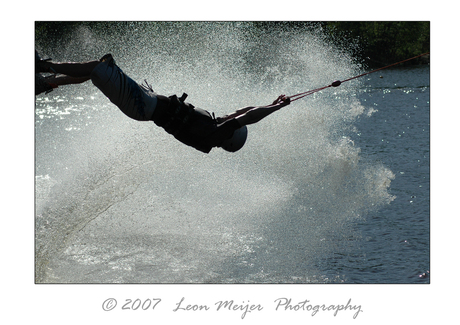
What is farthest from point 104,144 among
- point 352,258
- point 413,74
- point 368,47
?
point 413,74

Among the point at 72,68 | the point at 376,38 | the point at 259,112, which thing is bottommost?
the point at 72,68

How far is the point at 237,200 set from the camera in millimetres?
10328

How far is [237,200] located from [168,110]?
4078 mm

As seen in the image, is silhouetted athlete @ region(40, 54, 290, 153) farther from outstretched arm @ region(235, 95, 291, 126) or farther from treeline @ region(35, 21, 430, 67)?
treeline @ region(35, 21, 430, 67)

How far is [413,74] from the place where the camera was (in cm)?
3538

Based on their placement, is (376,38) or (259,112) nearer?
(259,112)

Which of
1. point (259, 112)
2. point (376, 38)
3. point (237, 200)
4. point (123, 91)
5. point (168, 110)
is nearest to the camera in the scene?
point (123, 91)

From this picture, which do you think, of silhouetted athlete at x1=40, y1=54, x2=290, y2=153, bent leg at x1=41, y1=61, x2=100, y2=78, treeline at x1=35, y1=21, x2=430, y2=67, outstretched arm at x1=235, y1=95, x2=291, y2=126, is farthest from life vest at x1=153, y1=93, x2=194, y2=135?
treeline at x1=35, y1=21, x2=430, y2=67

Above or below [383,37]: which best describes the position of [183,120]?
below

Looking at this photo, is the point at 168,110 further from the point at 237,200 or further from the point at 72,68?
the point at 237,200

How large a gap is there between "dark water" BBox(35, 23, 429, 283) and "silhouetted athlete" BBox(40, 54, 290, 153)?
2093 millimetres

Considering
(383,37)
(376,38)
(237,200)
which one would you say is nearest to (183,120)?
(237,200)

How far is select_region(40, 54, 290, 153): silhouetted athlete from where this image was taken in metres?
5.88

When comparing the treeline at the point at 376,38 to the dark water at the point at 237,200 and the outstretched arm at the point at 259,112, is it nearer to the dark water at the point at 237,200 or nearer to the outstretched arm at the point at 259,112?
the dark water at the point at 237,200
